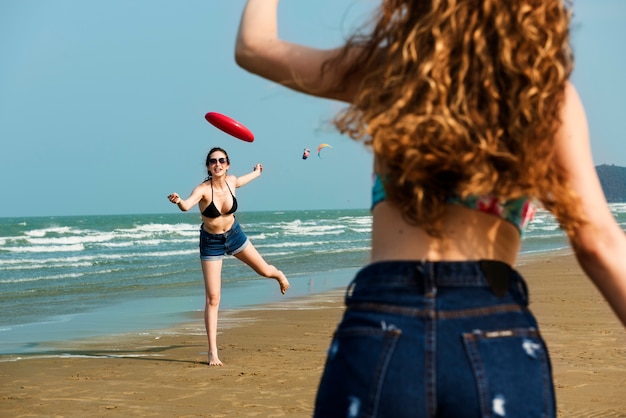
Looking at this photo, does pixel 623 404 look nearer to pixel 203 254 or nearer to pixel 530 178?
pixel 203 254

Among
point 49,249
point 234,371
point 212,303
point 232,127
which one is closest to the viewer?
point 234,371

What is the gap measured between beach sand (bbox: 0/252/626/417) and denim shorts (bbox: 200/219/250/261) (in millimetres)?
951

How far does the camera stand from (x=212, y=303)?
8.66 m

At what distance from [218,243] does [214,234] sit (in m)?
0.09

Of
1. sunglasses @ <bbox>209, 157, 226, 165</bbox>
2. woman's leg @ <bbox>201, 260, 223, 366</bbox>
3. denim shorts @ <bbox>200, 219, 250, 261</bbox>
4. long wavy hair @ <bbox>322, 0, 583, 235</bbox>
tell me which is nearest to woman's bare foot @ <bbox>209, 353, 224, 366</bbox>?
woman's leg @ <bbox>201, 260, 223, 366</bbox>

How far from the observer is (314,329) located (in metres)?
10.5

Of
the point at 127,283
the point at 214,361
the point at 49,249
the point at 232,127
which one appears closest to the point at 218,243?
the point at 214,361

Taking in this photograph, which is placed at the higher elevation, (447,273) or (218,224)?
(447,273)

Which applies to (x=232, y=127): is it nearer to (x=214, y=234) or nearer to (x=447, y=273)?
(x=214, y=234)

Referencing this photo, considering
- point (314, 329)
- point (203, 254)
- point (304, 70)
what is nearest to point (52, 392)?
point (203, 254)

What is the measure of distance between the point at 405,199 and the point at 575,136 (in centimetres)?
34

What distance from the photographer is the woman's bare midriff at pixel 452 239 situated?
1.87 m

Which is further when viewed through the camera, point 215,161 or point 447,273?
point 215,161

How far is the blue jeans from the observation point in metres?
1.78
